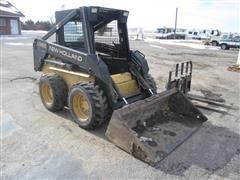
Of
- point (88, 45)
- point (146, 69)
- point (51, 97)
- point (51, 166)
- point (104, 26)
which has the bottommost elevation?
point (51, 166)

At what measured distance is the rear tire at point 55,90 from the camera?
5.47 m

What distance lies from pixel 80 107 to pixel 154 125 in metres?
1.48

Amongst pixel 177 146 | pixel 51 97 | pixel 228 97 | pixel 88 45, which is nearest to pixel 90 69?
pixel 88 45

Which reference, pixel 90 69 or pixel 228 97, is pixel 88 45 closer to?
pixel 90 69

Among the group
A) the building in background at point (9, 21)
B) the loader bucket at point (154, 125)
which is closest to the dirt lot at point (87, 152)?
the loader bucket at point (154, 125)

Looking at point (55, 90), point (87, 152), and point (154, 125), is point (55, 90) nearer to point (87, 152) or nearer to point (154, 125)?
point (87, 152)

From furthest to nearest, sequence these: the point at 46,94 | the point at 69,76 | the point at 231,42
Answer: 1. the point at 231,42
2. the point at 46,94
3. the point at 69,76

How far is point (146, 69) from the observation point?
5.68 meters

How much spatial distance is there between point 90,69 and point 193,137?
7.29 feet

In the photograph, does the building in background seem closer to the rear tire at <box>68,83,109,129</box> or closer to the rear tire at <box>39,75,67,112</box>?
the rear tire at <box>39,75,67,112</box>

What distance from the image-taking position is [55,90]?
17.8 feet

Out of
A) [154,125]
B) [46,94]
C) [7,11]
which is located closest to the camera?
[154,125]

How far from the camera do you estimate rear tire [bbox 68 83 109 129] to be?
14.7ft

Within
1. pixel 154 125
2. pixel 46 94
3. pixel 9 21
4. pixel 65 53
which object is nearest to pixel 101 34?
pixel 65 53
